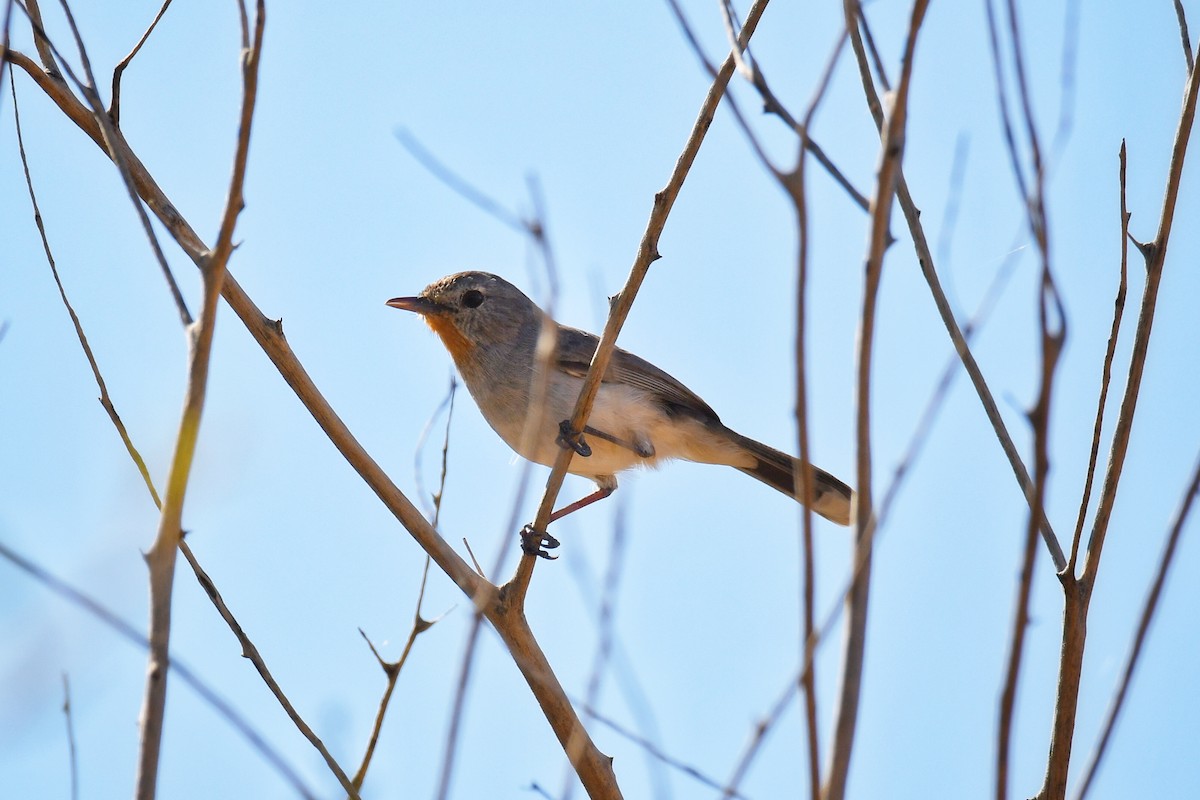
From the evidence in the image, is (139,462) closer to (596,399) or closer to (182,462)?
(182,462)

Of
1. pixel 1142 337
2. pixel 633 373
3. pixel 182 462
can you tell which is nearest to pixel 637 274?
pixel 1142 337

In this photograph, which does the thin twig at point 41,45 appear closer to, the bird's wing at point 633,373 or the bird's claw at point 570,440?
the bird's claw at point 570,440

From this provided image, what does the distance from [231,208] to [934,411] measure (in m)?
1.27

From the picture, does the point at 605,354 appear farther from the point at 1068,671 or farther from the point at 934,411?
the point at 934,411

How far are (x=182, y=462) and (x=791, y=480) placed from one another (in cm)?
493

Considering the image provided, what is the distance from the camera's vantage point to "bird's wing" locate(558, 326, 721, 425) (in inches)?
245

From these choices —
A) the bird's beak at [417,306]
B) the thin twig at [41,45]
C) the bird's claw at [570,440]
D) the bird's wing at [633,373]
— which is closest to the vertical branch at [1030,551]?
the bird's claw at [570,440]

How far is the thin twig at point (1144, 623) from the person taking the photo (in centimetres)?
212

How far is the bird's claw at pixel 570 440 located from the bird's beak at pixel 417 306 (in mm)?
1304

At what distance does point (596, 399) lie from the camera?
243 inches

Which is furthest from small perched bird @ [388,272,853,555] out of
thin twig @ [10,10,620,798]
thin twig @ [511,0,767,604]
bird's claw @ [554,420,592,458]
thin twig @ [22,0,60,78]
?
thin twig @ [22,0,60,78]

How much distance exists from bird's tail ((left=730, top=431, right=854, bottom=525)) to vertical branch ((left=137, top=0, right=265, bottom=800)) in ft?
14.8

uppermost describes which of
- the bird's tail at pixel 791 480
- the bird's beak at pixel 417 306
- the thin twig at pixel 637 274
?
the bird's beak at pixel 417 306

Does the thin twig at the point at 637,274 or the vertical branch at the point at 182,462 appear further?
the thin twig at the point at 637,274
